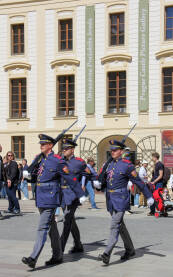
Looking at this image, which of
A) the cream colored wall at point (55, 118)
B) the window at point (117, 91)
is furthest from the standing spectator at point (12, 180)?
the window at point (117, 91)

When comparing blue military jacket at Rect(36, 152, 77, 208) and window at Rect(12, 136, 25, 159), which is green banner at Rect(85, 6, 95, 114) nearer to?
window at Rect(12, 136, 25, 159)

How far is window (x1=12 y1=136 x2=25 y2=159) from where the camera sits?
104ft

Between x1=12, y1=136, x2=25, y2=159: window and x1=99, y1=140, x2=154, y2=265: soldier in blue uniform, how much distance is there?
915 inches

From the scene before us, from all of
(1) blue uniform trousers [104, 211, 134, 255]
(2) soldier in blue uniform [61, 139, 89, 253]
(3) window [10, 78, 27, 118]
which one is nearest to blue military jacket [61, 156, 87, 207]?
(2) soldier in blue uniform [61, 139, 89, 253]

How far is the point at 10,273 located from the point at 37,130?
78.2 ft

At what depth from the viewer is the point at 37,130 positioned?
31.3 meters

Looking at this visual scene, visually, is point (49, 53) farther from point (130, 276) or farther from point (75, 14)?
point (130, 276)

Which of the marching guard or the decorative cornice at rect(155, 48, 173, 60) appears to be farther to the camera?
the decorative cornice at rect(155, 48, 173, 60)

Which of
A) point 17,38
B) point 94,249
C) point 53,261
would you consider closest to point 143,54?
point 17,38

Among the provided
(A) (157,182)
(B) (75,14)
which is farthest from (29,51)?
(A) (157,182)

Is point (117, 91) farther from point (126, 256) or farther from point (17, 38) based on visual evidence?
point (126, 256)

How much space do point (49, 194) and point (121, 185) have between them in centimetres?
117

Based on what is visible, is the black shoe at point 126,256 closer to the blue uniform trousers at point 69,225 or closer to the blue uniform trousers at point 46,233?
the blue uniform trousers at point 69,225

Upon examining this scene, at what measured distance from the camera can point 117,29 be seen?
29641mm
